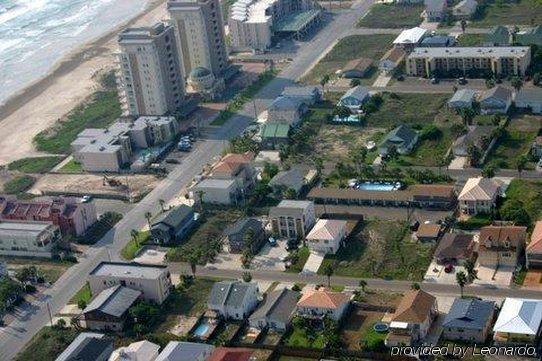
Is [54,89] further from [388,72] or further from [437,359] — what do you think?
[437,359]

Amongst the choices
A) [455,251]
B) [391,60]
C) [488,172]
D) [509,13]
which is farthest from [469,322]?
[509,13]

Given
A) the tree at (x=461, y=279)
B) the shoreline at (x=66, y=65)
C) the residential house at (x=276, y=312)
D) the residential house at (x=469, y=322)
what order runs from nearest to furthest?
the residential house at (x=469, y=322) < the residential house at (x=276, y=312) < the tree at (x=461, y=279) < the shoreline at (x=66, y=65)

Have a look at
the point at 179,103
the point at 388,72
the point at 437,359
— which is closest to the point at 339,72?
the point at 388,72

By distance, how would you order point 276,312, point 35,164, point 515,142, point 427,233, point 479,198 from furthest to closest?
point 35,164 < point 515,142 < point 479,198 < point 427,233 < point 276,312

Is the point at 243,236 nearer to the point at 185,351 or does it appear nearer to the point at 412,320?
the point at 185,351

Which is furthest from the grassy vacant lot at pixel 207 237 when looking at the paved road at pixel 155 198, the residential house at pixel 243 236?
the paved road at pixel 155 198

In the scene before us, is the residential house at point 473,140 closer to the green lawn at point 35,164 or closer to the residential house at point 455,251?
the residential house at point 455,251

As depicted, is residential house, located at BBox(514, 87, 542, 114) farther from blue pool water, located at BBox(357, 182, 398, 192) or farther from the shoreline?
the shoreline
